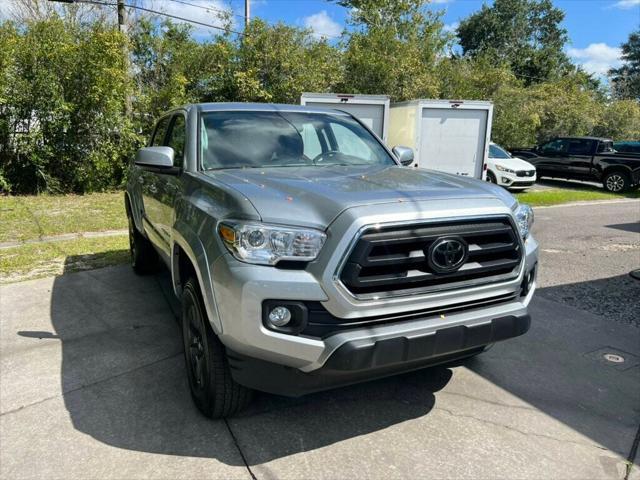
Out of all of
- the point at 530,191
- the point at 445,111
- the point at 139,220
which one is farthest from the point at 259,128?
the point at 530,191

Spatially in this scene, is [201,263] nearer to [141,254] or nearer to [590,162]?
[141,254]

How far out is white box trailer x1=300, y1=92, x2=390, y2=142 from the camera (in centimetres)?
1177

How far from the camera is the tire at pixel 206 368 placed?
2.80 metres

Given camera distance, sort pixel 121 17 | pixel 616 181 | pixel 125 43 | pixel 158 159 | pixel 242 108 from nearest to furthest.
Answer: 1. pixel 158 159
2. pixel 242 108
3. pixel 125 43
4. pixel 121 17
5. pixel 616 181

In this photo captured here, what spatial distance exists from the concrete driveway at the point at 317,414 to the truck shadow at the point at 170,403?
0.04 ft

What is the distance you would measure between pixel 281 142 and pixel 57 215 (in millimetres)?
7652

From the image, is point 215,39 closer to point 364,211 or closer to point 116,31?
point 116,31

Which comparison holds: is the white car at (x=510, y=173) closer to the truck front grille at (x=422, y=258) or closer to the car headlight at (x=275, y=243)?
the truck front grille at (x=422, y=258)

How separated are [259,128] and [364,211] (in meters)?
1.78

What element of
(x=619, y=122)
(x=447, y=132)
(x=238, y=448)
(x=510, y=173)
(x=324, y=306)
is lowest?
(x=238, y=448)

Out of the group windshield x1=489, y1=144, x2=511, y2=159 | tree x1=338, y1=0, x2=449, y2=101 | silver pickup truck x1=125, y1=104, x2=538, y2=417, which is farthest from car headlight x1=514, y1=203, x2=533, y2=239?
tree x1=338, y1=0, x2=449, y2=101

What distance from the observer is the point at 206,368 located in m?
2.87

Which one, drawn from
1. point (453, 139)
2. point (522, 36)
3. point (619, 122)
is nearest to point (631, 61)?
point (522, 36)

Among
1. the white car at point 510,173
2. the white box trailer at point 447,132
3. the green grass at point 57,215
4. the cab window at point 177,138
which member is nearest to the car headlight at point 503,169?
the white car at point 510,173
